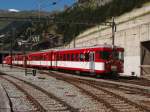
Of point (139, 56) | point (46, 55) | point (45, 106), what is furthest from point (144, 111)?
point (46, 55)

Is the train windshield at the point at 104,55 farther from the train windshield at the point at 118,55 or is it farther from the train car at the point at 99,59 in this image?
the train windshield at the point at 118,55

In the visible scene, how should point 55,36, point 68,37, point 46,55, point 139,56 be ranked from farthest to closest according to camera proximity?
point 55,36 → point 68,37 → point 46,55 → point 139,56

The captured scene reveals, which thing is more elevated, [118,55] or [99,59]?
[118,55]

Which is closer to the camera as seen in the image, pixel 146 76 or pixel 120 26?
pixel 146 76

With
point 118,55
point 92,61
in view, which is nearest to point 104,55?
point 118,55

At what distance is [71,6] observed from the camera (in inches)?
4983

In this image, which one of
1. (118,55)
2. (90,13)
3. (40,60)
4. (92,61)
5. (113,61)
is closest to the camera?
(113,61)

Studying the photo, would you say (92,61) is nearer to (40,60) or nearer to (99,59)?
(99,59)

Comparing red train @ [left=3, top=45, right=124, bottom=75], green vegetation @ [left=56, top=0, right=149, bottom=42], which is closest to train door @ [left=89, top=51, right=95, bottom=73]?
red train @ [left=3, top=45, right=124, bottom=75]

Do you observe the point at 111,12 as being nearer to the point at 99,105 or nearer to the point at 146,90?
the point at 146,90

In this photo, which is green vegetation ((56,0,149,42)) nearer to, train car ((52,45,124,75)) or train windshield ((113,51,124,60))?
train car ((52,45,124,75))

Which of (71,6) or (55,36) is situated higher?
(71,6)

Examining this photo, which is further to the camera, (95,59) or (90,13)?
(90,13)

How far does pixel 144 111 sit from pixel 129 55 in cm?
2931
